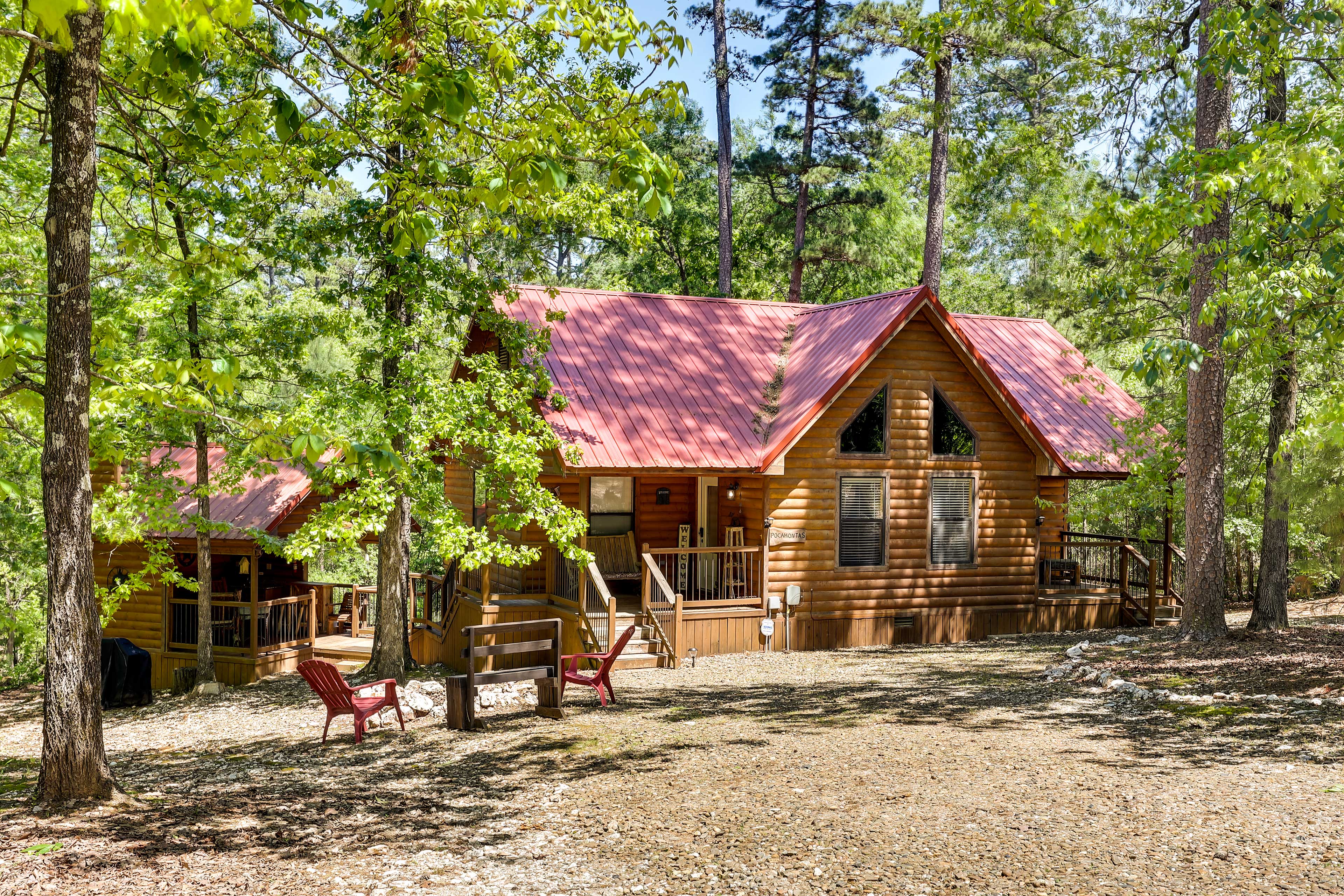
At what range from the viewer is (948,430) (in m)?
18.0

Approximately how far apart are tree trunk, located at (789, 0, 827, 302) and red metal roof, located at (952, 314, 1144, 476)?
6046 millimetres

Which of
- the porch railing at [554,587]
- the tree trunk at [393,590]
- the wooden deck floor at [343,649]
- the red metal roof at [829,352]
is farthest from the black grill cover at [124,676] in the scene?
the red metal roof at [829,352]

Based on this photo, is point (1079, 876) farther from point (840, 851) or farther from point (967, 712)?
point (967, 712)

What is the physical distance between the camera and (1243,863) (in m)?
6.13

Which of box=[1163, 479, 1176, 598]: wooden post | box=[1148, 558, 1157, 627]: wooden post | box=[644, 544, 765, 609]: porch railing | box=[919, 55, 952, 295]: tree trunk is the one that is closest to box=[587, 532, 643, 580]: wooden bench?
box=[644, 544, 765, 609]: porch railing

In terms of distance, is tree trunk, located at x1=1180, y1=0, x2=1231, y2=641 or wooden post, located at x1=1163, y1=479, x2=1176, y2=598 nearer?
tree trunk, located at x1=1180, y1=0, x2=1231, y2=641

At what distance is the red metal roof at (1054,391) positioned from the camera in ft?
59.7

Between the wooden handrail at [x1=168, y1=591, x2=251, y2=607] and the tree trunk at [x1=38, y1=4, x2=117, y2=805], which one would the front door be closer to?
the wooden handrail at [x1=168, y1=591, x2=251, y2=607]

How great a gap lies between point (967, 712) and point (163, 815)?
25.6 feet

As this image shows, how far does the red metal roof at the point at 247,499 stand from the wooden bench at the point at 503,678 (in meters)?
8.99

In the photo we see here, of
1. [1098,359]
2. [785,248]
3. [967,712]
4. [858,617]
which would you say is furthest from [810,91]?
[967,712]

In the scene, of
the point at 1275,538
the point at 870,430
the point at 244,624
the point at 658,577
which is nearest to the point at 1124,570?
the point at 1275,538

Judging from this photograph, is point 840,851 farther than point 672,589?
No

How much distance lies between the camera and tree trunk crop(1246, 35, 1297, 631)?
13.8 m
